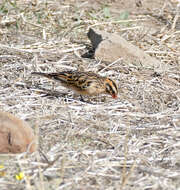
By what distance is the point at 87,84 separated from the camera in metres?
7.41

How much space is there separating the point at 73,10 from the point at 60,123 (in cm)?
517

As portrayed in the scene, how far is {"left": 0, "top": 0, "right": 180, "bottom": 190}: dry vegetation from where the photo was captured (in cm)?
555

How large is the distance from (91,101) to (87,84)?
0.37 metres

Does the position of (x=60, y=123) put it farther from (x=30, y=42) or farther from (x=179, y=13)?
(x=179, y=13)

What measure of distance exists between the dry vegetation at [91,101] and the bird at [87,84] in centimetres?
18

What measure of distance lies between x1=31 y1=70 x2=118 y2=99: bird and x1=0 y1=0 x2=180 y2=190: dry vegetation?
0.58ft

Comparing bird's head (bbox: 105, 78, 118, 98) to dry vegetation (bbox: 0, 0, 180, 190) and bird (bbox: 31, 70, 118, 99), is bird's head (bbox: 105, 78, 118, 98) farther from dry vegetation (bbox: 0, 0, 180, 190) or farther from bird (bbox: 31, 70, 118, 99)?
dry vegetation (bbox: 0, 0, 180, 190)

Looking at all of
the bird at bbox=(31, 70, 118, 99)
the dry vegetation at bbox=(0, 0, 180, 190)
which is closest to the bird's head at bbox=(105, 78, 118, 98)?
the bird at bbox=(31, 70, 118, 99)

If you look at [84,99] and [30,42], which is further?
[30,42]

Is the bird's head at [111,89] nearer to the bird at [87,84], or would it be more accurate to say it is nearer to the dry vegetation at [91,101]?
the bird at [87,84]

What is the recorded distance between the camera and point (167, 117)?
7195mm

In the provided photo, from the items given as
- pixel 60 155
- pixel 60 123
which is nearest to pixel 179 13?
pixel 60 123

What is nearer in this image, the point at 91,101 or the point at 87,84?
the point at 87,84

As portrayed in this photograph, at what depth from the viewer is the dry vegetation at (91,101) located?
5555mm
